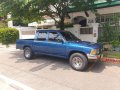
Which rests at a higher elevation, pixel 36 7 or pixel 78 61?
pixel 36 7

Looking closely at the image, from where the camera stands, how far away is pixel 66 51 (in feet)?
29.1

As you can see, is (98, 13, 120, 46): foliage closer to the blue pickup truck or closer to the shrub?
the blue pickup truck

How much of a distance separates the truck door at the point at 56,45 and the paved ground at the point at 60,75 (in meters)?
0.65

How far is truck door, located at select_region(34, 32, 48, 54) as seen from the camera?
9852 millimetres

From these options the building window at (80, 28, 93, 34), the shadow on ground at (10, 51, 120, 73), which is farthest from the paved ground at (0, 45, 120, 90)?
the building window at (80, 28, 93, 34)

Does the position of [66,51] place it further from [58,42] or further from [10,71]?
[10,71]

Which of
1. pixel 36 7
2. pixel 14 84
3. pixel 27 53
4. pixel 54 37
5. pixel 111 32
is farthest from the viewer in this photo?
pixel 111 32

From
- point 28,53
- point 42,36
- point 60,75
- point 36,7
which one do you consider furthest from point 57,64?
point 36,7

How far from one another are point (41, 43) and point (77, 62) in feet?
8.16

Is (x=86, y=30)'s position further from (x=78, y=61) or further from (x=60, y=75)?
(x=60, y=75)

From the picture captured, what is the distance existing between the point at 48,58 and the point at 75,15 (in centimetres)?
689

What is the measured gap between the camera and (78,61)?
845 centimetres

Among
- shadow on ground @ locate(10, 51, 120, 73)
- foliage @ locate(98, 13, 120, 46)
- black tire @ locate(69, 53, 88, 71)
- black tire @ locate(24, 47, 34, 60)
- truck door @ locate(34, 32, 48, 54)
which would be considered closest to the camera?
black tire @ locate(69, 53, 88, 71)

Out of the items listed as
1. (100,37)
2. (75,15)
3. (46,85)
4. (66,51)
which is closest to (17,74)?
(46,85)
